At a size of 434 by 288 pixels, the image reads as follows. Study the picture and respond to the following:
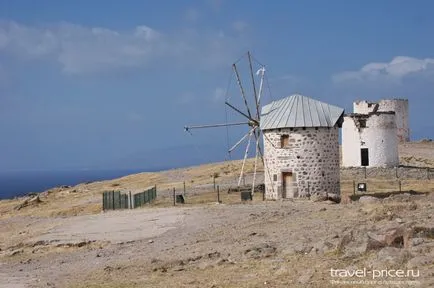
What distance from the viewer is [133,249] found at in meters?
22.6

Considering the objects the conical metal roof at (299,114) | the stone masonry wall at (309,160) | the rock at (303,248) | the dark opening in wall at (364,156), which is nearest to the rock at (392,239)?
the rock at (303,248)

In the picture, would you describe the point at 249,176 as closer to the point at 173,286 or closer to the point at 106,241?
the point at 106,241

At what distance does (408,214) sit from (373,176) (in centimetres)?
2905

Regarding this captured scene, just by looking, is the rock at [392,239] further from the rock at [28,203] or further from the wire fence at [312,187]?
the rock at [28,203]

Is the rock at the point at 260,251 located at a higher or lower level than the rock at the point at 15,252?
higher

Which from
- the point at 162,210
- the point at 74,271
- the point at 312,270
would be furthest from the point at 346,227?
the point at 162,210

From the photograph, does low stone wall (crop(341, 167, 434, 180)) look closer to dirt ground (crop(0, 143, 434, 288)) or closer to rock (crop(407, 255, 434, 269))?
dirt ground (crop(0, 143, 434, 288))

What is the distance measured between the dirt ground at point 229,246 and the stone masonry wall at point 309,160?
2633 millimetres

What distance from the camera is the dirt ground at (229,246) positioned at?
14.6 meters

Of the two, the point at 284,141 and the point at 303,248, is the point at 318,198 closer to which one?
the point at 284,141

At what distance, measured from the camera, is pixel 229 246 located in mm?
20109

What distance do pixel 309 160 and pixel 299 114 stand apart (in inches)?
109

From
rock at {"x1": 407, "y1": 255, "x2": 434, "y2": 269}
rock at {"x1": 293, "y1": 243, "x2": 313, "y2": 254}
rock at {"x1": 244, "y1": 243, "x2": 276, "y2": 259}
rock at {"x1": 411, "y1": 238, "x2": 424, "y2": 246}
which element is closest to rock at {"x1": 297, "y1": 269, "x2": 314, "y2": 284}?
rock at {"x1": 407, "y1": 255, "x2": 434, "y2": 269}

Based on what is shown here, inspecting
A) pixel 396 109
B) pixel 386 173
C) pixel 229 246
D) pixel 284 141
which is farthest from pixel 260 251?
pixel 396 109
